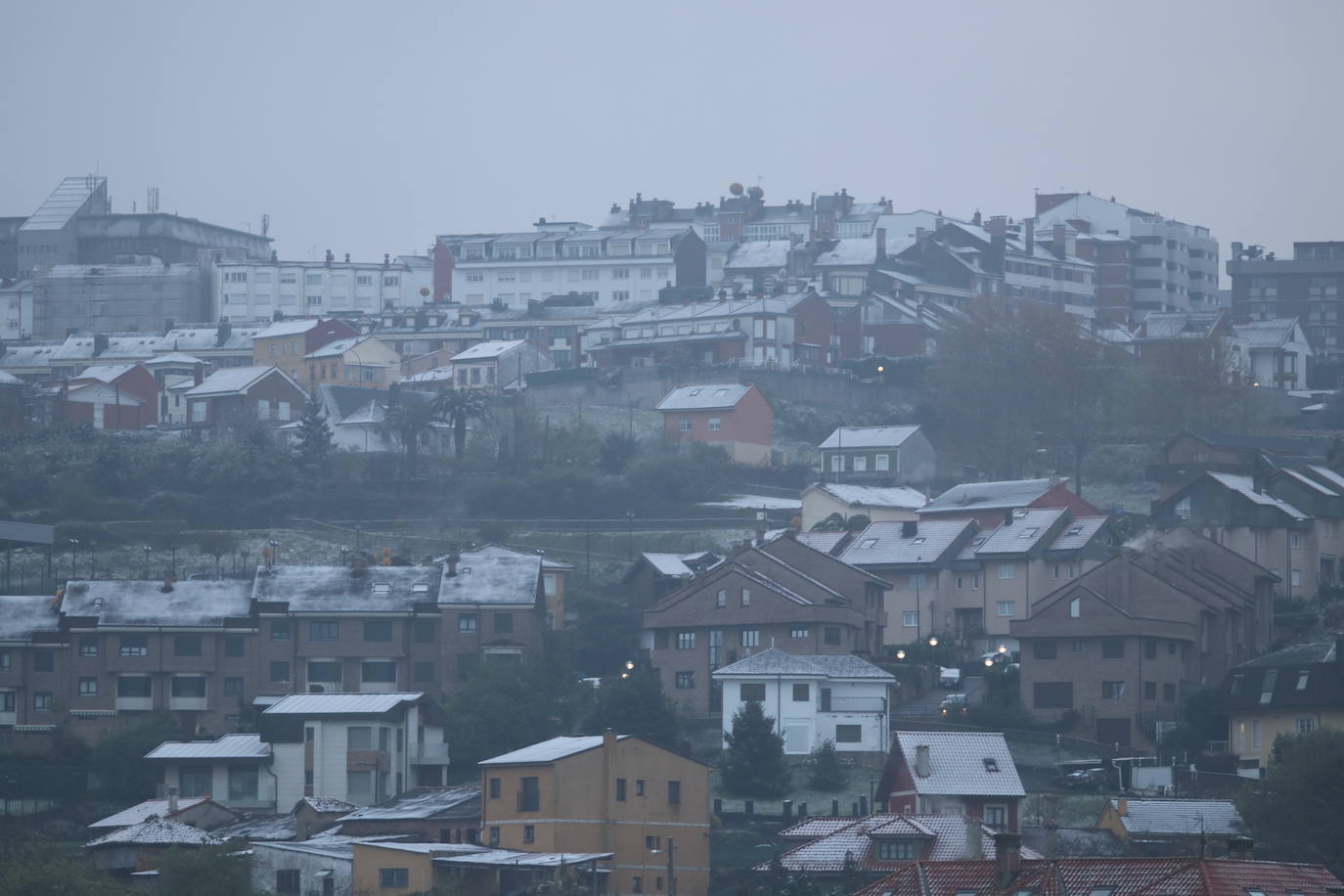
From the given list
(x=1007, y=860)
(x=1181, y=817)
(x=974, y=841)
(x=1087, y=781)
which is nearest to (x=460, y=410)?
(x=1087, y=781)

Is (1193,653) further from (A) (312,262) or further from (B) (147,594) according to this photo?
(A) (312,262)

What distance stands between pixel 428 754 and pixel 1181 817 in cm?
1795

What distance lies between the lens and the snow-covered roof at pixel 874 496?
258ft

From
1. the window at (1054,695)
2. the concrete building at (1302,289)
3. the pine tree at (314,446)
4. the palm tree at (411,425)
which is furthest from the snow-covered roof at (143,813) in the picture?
the concrete building at (1302,289)

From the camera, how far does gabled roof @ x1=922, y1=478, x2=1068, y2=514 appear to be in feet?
243

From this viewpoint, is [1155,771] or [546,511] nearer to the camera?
[1155,771]

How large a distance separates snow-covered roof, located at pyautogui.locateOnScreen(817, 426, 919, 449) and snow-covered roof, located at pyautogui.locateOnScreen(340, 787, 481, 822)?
1349 inches

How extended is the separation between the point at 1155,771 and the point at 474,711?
1534cm

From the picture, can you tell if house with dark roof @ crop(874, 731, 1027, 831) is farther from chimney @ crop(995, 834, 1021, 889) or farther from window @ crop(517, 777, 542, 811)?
chimney @ crop(995, 834, 1021, 889)

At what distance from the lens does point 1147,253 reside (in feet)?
424

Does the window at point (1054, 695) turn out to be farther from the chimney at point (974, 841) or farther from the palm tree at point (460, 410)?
the palm tree at point (460, 410)

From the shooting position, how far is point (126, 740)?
59.8 metres

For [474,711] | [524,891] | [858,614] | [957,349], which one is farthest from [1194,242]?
[524,891]

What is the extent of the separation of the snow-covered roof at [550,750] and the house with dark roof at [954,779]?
575 cm
